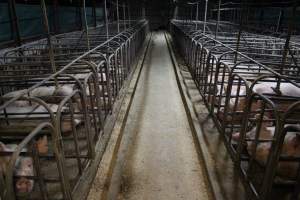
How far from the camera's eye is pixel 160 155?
11.2ft

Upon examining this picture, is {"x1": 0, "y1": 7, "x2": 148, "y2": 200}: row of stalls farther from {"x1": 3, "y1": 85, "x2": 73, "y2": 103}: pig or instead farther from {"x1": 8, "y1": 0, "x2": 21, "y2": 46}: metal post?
{"x1": 8, "y1": 0, "x2": 21, "y2": 46}: metal post

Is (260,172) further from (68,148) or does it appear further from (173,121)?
(68,148)

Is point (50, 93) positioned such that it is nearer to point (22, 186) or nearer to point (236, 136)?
point (22, 186)

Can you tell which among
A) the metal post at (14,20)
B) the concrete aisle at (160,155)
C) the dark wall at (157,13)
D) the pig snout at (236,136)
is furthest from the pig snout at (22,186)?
the dark wall at (157,13)

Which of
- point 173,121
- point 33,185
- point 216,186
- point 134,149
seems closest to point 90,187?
point 33,185

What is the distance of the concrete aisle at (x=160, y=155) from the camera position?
9.07 ft

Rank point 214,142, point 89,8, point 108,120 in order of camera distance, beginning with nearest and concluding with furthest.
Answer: point 214,142, point 108,120, point 89,8

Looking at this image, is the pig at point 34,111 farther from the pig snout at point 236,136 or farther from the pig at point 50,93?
the pig snout at point 236,136

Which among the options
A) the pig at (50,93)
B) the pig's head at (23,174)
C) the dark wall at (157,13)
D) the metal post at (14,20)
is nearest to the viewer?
the pig's head at (23,174)

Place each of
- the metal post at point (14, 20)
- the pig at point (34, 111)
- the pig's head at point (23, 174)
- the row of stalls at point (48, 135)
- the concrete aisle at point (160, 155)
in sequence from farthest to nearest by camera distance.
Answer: the metal post at point (14, 20)
the pig at point (34, 111)
the concrete aisle at point (160, 155)
the pig's head at point (23, 174)
the row of stalls at point (48, 135)

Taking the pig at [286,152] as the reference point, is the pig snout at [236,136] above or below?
below

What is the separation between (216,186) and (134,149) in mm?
1268

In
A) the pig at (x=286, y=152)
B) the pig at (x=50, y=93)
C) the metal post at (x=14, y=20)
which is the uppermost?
the metal post at (x=14, y=20)

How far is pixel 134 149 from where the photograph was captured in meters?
3.54
